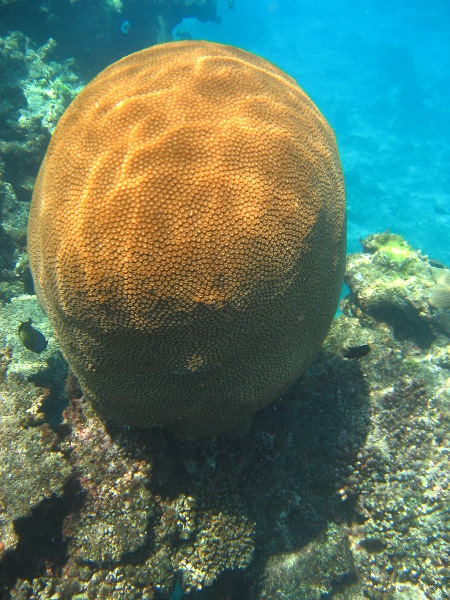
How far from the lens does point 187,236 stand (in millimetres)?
2131

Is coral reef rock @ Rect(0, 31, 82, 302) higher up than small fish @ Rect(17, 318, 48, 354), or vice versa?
coral reef rock @ Rect(0, 31, 82, 302)

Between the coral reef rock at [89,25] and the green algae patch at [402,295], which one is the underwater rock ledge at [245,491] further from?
the coral reef rock at [89,25]

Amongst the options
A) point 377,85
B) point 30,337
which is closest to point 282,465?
point 30,337

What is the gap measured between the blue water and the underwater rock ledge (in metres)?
12.9

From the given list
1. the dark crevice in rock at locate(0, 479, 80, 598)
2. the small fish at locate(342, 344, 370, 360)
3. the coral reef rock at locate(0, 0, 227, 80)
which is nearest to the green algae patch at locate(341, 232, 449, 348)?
the small fish at locate(342, 344, 370, 360)

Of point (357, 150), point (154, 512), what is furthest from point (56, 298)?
point (357, 150)

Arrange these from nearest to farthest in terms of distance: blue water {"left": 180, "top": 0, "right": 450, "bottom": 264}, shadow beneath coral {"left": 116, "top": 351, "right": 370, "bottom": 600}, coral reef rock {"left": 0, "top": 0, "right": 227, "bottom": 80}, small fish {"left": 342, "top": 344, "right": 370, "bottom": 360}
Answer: shadow beneath coral {"left": 116, "top": 351, "right": 370, "bottom": 600}
small fish {"left": 342, "top": 344, "right": 370, "bottom": 360}
coral reef rock {"left": 0, "top": 0, "right": 227, "bottom": 80}
blue water {"left": 180, "top": 0, "right": 450, "bottom": 264}

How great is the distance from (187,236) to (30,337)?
2.46 metres

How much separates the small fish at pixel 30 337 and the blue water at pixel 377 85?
1452 cm

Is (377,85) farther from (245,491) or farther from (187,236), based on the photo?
(245,491)

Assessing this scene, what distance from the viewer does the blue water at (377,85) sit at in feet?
66.4

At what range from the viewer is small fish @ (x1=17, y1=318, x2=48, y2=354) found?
350cm

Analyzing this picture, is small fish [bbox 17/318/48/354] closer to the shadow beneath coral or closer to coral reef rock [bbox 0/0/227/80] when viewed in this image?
the shadow beneath coral

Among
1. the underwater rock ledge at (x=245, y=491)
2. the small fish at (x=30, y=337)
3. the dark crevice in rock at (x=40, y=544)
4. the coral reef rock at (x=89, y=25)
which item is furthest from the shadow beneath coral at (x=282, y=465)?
the coral reef rock at (x=89, y=25)
